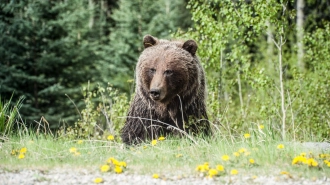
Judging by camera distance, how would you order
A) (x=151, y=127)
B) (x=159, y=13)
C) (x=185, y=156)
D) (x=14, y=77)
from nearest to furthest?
(x=185, y=156) → (x=151, y=127) → (x=14, y=77) → (x=159, y=13)

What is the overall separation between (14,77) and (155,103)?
10.9 meters

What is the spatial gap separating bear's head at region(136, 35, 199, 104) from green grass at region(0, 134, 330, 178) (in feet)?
2.55

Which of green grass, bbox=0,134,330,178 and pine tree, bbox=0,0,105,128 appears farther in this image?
A: pine tree, bbox=0,0,105,128

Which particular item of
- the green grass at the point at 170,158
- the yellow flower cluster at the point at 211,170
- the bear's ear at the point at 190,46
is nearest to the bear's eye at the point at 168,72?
the bear's ear at the point at 190,46

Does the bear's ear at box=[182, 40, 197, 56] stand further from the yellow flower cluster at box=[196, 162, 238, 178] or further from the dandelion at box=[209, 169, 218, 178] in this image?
the dandelion at box=[209, 169, 218, 178]

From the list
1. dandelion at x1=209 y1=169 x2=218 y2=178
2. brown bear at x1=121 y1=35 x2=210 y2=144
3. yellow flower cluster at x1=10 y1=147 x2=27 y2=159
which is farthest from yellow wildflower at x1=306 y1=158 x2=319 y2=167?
yellow flower cluster at x1=10 y1=147 x2=27 y2=159

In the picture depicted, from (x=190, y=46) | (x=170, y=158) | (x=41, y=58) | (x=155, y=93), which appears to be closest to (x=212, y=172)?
(x=170, y=158)

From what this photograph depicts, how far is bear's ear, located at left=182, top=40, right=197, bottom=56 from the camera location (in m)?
6.83

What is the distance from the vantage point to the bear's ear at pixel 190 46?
6.83 meters

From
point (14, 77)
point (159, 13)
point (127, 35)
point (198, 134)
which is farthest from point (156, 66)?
point (159, 13)

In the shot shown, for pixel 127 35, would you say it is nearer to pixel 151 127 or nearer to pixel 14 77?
pixel 14 77

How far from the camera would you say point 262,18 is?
878 centimetres

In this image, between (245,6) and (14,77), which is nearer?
(245,6)

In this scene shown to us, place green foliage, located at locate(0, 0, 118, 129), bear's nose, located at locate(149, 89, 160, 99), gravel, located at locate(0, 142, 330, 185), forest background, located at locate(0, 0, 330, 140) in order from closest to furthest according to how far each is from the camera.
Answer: gravel, located at locate(0, 142, 330, 185) → bear's nose, located at locate(149, 89, 160, 99) → forest background, located at locate(0, 0, 330, 140) → green foliage, located at locate(0, 0, 118, 129)
